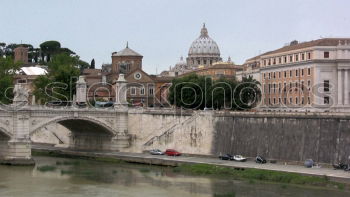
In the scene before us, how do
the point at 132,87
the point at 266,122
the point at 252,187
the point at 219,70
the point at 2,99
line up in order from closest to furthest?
1. the point at 252,187
2. the point at 266,122
3. the point at 2,99
4. the point at 132,87
5. the point at 219,70

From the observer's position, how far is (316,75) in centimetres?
6128

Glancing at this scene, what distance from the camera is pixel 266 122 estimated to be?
4609cm

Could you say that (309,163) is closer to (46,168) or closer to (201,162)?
(201,162)

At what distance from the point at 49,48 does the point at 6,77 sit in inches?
2118

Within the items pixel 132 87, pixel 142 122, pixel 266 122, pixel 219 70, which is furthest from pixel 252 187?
pixel 219 70

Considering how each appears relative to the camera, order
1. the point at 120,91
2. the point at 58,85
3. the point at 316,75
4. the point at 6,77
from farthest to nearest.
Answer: the point at 6,77 → the point at 58,85 → the point at 316,75 → the point at 120,91

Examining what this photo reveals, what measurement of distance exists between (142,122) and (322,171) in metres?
18.8

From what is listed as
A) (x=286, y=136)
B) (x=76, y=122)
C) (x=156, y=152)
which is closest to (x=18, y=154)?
(x=76, y=122)

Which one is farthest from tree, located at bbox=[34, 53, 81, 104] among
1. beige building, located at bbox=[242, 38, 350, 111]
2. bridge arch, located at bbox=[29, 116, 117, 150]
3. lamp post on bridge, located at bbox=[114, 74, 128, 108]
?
beige building, located at bbox=[242, 38, 350, 111]

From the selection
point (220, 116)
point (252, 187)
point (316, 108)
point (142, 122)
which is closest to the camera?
point (252, 187)

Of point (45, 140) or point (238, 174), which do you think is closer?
point (238, 174)

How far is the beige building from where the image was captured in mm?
61062

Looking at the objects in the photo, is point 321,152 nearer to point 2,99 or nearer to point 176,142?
point 176,142

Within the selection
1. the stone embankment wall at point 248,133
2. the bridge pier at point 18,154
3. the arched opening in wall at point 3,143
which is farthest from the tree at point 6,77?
the bridge pier at point 18,154
